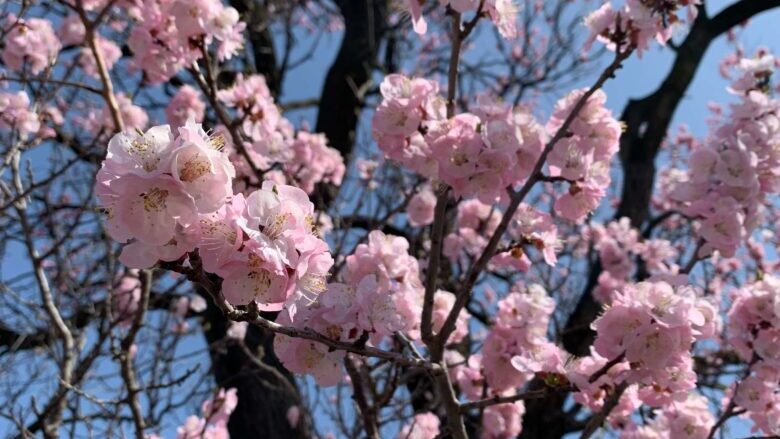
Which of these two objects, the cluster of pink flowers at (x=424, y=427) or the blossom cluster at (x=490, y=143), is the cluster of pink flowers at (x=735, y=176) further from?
the cluster of pink flowers at (x=424, y=427)

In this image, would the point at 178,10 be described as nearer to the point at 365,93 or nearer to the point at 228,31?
the point at 228,31

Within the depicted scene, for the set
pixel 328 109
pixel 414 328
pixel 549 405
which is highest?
pixel 328 109

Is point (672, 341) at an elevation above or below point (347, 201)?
below

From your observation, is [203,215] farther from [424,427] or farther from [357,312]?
[424,427]

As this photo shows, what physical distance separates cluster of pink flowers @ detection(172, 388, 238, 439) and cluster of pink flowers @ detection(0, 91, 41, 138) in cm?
159

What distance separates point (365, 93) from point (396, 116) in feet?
14.3

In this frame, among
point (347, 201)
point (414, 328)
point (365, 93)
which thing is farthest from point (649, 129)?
point (414, 328)

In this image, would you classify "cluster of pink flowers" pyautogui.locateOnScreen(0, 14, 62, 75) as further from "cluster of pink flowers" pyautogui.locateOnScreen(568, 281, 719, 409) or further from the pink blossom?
"cluster of pink flowers" pyautogui.locateOnScreen(568, 281, 719, 409)

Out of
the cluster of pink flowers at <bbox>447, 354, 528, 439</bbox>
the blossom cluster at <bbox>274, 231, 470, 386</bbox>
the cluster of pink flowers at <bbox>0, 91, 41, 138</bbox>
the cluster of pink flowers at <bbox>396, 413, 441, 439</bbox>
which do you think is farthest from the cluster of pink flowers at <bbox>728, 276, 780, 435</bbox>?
the cluster of pink flowers at <bbox>0, 91, 41, 138</bbox>

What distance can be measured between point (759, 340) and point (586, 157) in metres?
0.92

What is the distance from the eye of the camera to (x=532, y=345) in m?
2.18

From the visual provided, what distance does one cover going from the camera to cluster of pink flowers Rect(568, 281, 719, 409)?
1594mm

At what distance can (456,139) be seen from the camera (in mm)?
1864

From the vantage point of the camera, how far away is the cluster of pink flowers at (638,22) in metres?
2.05
